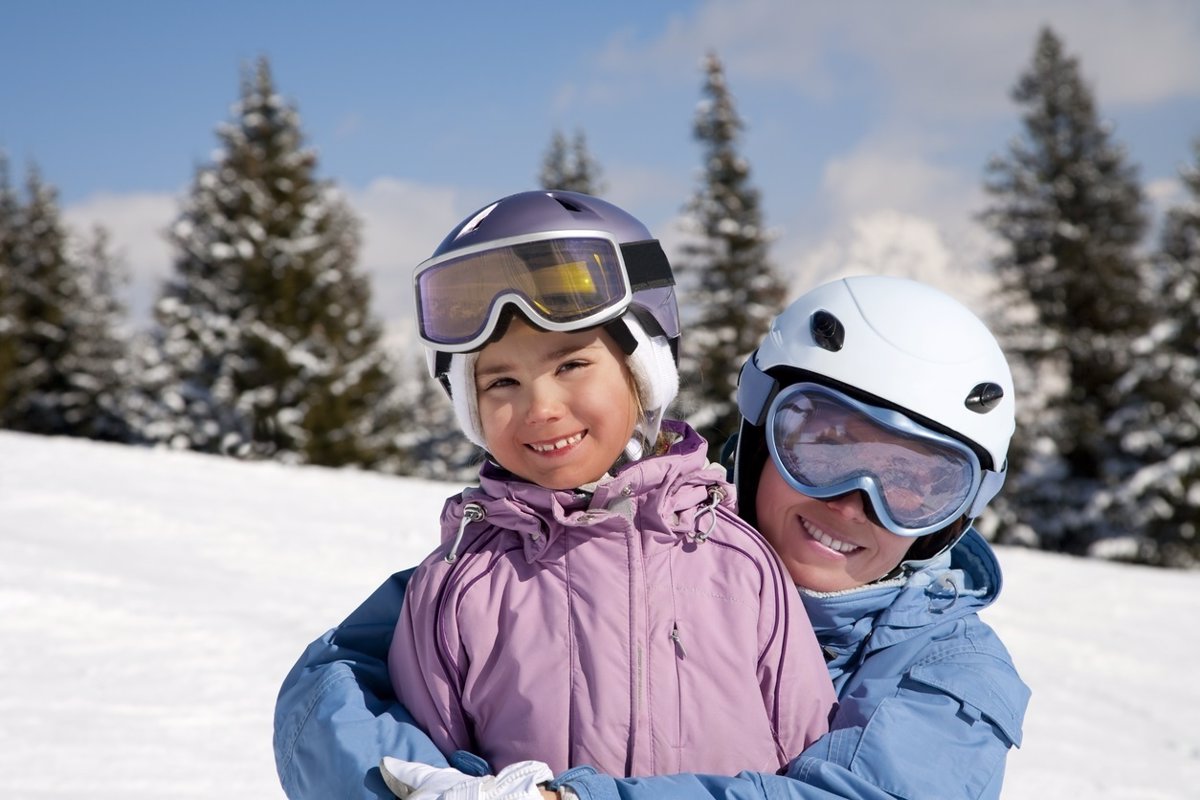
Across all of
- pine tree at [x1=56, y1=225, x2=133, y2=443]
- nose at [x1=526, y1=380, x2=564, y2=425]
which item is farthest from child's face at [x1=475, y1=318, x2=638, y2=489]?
pine tree at [x1=56, y1=225, x2=133, y2=443]

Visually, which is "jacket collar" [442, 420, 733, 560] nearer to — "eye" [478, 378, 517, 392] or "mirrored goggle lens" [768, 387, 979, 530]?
"eye" [478, 378, 517, 392]

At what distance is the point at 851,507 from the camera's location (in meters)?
2.27

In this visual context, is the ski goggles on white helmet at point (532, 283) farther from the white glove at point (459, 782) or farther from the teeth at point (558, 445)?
the white glove at point (459, 782)

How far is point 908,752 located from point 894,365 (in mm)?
867

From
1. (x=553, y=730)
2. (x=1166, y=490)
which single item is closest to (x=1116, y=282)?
(x=1166, y=490)

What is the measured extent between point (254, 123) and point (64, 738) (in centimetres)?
2568

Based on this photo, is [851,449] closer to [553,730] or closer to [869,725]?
[869,725]

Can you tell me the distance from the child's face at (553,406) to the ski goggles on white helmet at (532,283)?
0.16 ft

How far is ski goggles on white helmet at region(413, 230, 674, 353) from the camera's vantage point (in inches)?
79.4

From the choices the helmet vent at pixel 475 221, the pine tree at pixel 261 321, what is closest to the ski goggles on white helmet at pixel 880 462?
the helmet vent at pixel 475 221

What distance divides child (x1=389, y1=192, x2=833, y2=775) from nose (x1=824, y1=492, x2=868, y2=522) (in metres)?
0.31

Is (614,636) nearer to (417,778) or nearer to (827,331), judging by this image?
(417,778)

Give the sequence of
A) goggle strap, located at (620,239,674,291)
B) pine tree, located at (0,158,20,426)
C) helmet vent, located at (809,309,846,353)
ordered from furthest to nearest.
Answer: pine tree, located at (0,158,20,426) → helmet vent, located at (809,309,846,353) → goggle strap, located at (620,239,674,291)

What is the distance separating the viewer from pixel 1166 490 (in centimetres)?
2023
